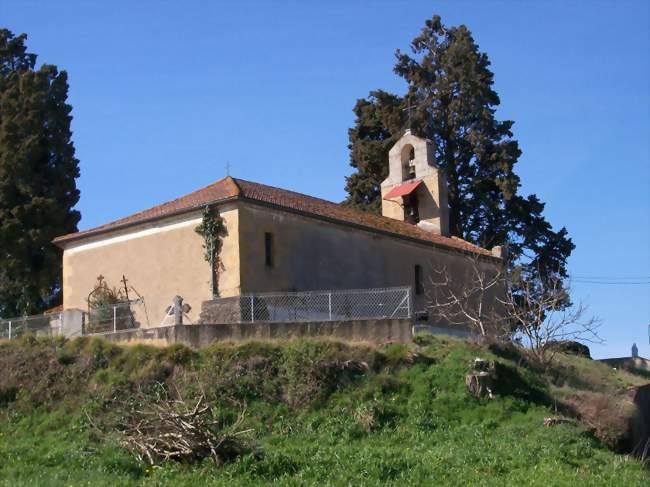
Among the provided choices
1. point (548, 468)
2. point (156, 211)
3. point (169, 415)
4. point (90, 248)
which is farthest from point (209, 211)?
point (548, 468)

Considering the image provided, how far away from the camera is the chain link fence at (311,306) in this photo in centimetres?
2609

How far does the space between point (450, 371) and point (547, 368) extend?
4.74 meters

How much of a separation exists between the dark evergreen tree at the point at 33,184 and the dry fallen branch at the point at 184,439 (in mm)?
20850

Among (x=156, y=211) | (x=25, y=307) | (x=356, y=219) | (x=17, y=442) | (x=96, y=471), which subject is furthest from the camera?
(x=25, y=307)

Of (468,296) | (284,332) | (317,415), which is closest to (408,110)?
(468,296)

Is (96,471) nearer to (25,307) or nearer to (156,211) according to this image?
(156,211)

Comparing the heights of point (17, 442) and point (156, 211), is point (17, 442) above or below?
below

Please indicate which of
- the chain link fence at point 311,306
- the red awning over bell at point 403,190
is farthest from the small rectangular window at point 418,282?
the chain link fence at point 311,306

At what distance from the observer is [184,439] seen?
57.6 ft

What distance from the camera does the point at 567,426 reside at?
67.9ft

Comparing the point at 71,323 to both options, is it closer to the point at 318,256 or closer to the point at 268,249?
the point at 268,249

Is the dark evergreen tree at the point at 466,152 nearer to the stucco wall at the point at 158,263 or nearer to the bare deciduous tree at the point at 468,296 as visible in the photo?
the bare deciduous tree at the point at 468,296

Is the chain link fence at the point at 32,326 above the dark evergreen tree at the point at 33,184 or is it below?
below

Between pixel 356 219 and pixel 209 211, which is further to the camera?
pixel 356 219
